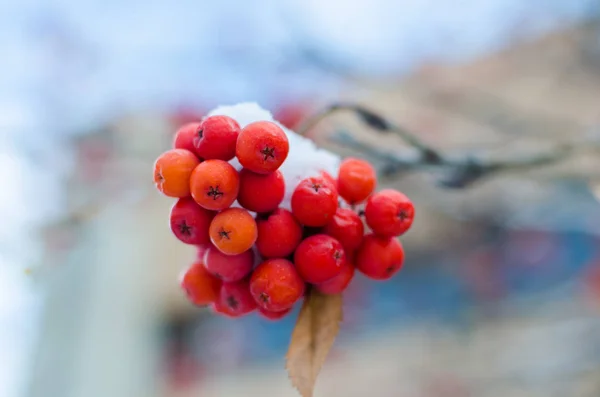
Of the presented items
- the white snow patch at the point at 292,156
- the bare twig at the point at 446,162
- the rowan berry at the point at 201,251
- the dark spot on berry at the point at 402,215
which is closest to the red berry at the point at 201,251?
the rowan berry at the point at 201,251

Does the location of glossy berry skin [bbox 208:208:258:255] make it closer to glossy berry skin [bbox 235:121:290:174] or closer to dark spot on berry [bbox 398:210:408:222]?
glossy berry skin [bbox 235:121:290:174]

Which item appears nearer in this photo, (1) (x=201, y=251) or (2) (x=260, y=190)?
(2) (x=260, y=190)

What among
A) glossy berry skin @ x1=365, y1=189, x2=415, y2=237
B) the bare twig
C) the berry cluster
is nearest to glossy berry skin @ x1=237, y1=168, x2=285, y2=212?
the berry cluster

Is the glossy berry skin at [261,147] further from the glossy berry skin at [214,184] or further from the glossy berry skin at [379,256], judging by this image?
the glossy berry skin at [379,256]

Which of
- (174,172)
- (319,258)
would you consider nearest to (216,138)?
(174,172)

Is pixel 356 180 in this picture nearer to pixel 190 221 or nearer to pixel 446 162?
pixel 190 221

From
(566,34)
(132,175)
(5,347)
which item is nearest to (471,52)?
(566,34)
